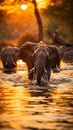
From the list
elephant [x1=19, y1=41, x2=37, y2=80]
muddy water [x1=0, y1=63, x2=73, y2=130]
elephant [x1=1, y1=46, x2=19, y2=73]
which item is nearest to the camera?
muddy water [x1=0, y1=63, x2=73, y2=130]

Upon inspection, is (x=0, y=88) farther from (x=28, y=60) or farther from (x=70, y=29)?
(x=70, y=29)

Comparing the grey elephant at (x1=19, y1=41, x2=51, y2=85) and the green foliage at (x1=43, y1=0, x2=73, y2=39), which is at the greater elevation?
the grey elephant at (x1=19, y1=41, x2=51, y2=85)

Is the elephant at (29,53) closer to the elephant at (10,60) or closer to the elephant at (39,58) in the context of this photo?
the elephant at (39,58)

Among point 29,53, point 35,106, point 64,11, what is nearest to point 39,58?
point 29,53

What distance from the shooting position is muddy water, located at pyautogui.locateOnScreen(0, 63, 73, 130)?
10.5 metres

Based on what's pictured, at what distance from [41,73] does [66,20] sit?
169 ft

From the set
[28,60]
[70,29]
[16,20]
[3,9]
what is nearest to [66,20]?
[70,29]

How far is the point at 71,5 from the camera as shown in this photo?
70250 mm

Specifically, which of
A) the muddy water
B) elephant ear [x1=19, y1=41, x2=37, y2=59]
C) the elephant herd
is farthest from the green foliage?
the muddy water

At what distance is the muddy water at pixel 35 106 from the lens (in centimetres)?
1055

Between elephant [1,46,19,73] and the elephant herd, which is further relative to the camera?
elephant [1,46,19,73]

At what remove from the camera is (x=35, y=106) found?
1341cm

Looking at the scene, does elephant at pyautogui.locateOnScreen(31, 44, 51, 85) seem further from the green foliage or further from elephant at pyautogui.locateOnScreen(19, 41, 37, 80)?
the green foliage

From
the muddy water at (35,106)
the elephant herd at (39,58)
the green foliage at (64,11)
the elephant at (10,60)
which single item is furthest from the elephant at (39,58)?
the green foliage at (64,11)
